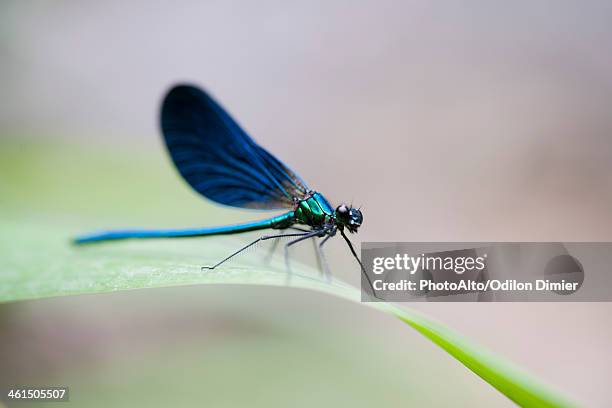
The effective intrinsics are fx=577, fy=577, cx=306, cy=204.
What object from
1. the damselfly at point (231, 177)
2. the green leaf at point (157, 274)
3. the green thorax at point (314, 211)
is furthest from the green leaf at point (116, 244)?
the green thorax at point (314, 211)

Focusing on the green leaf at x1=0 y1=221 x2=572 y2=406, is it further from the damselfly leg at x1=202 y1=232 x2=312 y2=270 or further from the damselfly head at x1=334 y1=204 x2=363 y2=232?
the damselfly head at x1=334 y1=204 x2=363 y2=232

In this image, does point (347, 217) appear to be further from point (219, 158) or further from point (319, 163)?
point (319, 163)

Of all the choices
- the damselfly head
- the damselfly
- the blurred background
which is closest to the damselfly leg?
the damselfly

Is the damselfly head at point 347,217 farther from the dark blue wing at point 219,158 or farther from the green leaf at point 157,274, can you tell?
the green leaf at point 157,274

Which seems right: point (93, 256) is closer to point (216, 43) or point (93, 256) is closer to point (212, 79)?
point (212, 79)

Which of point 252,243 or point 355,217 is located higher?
point 355,217

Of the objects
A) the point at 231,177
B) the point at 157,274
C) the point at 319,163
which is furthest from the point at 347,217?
the point at 319,163
